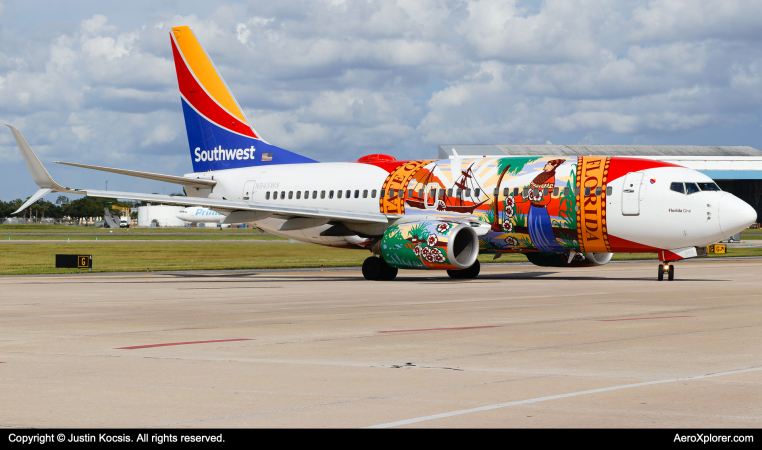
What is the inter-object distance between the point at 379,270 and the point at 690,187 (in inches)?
446

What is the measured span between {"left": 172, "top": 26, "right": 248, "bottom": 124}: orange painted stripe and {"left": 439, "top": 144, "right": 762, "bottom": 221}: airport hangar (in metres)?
65.3

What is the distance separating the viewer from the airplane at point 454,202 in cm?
2809

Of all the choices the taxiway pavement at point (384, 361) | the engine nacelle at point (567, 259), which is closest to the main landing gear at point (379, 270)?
the engine nacelle at point (567, 259)

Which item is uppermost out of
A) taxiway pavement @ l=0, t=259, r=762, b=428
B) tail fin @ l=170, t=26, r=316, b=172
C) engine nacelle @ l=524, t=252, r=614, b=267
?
tail fin @ l=170, t=26, r=316, b=172

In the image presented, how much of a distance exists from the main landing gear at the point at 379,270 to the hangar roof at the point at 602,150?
78.8 metres

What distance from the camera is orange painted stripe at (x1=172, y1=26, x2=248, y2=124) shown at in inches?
1511

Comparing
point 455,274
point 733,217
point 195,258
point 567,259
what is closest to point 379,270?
point 455,274

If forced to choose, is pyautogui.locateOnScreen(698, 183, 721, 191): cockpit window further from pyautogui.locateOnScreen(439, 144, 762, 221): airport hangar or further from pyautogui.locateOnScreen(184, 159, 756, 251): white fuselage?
pyautogui.locateOnScreen(439, 144, 762, 221): airport hangar

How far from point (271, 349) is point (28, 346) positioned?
3761 mm

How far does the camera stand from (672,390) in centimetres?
910

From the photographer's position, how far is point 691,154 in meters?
120

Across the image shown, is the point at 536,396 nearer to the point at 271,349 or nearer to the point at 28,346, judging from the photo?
the point at 271,349

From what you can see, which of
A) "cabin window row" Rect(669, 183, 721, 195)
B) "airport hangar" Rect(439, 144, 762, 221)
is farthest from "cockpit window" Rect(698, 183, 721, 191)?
"airport hangar" Rect(439, 144, 762, 221)
